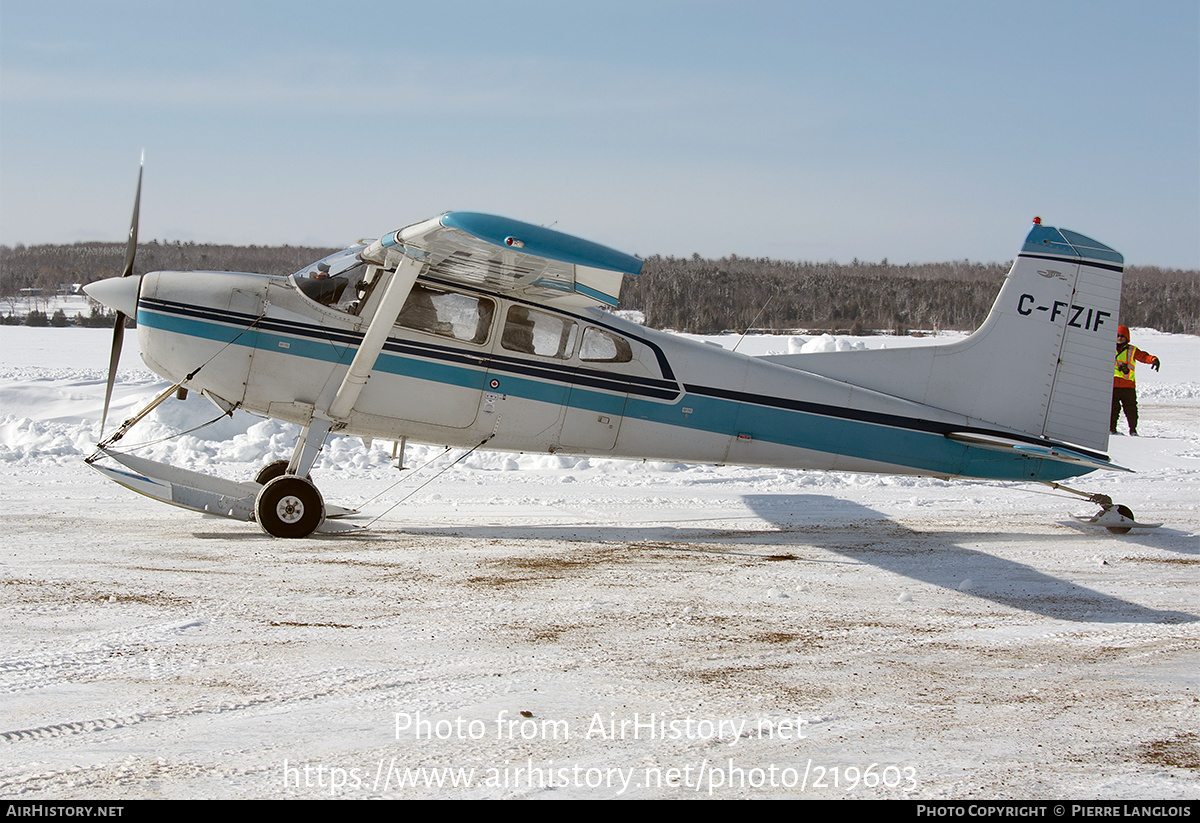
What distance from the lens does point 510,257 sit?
6.61 m

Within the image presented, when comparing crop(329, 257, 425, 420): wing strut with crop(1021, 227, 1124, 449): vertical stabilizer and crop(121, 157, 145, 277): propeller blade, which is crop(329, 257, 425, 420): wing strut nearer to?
crop(121, 157, 145, 277): propeller blade

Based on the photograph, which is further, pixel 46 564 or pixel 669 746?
pixel 46 564

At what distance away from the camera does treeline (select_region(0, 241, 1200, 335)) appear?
3706 cm

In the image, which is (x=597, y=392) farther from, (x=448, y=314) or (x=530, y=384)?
(x=448, y=314)

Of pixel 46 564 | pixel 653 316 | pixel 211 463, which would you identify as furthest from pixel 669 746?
pixel 653 316

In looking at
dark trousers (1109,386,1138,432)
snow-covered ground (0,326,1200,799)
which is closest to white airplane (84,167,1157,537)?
snow-covered ground (0,326,1200,799)

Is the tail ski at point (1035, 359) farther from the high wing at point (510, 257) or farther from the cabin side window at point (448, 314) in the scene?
the cabin side window at point (448, 314)

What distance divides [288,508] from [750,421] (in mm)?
3951

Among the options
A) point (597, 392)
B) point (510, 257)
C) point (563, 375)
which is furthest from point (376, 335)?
point (597, 392)

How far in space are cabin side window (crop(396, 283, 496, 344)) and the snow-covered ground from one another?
166 cm

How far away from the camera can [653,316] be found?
37.2 meters

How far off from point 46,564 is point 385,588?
7.32 feet

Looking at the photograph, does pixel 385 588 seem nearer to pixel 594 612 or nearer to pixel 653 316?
pixel 594 612

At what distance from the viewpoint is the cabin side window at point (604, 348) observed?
771 centimetres
